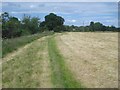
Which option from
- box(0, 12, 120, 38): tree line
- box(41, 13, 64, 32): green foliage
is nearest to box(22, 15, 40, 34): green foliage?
box(0, 12, 120, 38): tree line

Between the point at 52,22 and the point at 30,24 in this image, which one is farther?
the point at 52,22

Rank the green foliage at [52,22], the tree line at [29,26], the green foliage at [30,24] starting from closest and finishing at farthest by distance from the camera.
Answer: the tree line at [29,26], the green foliage at [30,24], the green foliage at [52,22]

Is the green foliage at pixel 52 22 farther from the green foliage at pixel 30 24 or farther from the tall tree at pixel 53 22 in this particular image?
the green foliage at pixel 30 24

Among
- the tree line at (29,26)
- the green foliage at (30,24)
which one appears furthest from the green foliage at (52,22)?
the green foliage at (30,24)

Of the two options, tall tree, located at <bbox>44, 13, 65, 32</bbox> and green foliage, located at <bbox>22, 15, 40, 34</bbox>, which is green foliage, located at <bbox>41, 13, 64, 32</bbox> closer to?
tall tree, located at <bbox>44, 13, 65, 32</bbox>

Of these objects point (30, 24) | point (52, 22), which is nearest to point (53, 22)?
point (52, 22)

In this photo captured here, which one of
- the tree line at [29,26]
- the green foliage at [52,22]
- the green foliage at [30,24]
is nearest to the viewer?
the tree line at [29,26]

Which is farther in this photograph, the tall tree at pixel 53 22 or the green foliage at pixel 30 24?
the tall tree at pixel 53 22

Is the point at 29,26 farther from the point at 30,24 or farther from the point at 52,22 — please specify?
the point at 52,22

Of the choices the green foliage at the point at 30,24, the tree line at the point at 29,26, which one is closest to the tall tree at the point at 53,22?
the tree line at the point at 29,26

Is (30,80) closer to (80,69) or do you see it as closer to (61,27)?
(80,69)

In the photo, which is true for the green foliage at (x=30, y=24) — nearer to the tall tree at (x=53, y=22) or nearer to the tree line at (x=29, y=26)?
the tree line at (x=29, y=26)

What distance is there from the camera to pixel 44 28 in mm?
103312

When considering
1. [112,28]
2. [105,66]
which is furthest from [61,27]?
[105,66]
